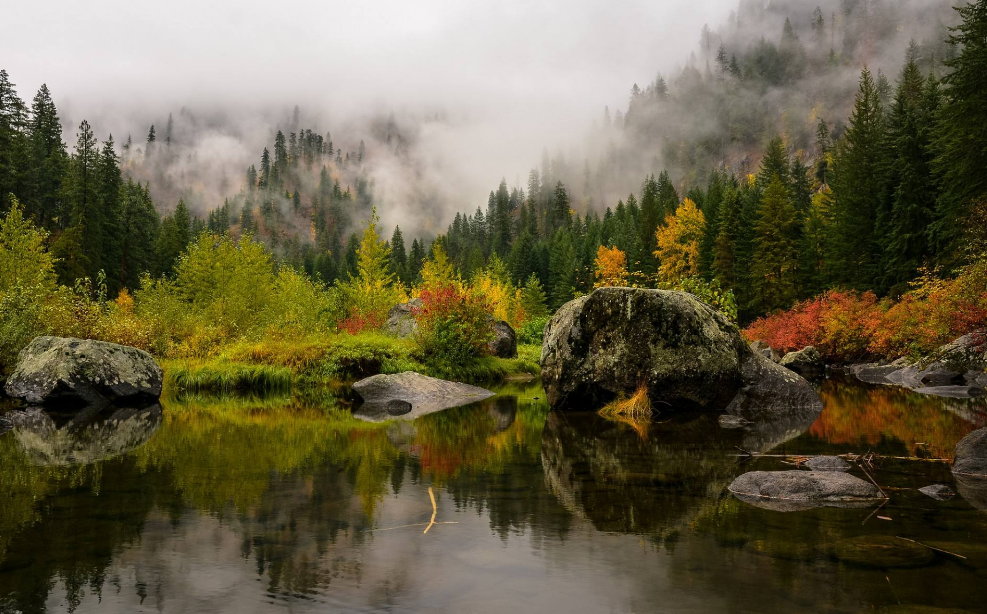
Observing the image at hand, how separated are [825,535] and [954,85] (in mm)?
36934

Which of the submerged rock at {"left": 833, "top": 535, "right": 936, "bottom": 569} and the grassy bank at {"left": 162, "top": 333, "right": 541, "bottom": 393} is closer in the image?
the submerged rock at {"left": 833, "top": 535, "right": 936, "bottom": 569}

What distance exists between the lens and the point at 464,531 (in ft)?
16.3

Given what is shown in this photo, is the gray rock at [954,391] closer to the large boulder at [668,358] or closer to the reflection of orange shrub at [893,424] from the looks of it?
the reflection of orange shrub at [893,424]

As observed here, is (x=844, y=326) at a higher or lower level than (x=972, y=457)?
higher

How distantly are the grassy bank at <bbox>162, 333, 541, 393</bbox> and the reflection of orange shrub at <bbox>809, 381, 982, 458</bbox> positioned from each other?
42.6 feet

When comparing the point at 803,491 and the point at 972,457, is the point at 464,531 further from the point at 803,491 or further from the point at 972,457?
the point at 972,457

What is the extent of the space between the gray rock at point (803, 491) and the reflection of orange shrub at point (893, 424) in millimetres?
3006

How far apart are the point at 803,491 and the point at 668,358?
302 inches

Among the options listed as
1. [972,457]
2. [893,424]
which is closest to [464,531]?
[972,457]

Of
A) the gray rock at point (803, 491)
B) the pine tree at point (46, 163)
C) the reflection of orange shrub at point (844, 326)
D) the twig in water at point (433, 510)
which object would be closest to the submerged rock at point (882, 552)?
the gray rock at point (803, 491)

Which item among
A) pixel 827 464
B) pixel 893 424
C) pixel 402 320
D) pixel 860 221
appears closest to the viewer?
pixel 827 464

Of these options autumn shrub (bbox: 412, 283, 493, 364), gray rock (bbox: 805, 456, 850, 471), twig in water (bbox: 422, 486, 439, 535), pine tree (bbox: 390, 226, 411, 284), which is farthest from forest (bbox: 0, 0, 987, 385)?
pine tree (bbox: 390, 226, 411, 284)

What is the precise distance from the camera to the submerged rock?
13.2ft

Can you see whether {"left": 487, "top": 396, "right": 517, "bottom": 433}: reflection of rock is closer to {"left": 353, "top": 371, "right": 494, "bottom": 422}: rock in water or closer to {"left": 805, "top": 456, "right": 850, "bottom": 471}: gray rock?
{"left": 353, "top": 371, "right": 494, "bottom": 422}: rock in water
